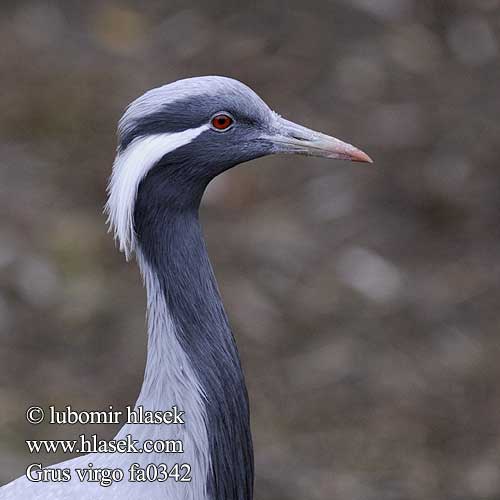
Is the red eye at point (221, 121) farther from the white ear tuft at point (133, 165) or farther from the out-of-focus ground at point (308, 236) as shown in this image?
the out-of-focus ground at point (308, 236)

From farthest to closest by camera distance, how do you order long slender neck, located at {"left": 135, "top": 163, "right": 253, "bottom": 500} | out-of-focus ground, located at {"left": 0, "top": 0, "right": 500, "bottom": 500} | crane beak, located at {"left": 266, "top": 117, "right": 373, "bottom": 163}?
out-of-focus ground, located at {"left": 0, "top": 0, "right": 500, "bottom": 500} < crane beak, located at {"left": 266, "top": 117, "right": 373, "bottom": 163} < long slender neck, located at {"left": 135, "top": 163, "right": 253, "bottom": 500}

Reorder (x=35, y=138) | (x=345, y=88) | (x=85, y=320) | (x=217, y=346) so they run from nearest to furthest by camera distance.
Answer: (x=217, y=346)
(x=85, y=320)
(x=35, y=138)
(x=345, y=88)

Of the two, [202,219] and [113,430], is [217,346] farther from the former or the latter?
[202,219]

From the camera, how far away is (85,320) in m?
8.24

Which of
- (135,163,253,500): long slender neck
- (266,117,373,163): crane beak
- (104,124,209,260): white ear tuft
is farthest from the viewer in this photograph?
(266,117,373,163): crane beak

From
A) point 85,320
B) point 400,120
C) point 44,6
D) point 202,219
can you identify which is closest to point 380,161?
point 400,120

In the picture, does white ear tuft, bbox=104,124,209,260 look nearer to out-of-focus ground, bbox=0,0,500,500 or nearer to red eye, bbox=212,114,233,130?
red eye, bbox=212,114,233,130

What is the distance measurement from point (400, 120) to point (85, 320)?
11.9ft

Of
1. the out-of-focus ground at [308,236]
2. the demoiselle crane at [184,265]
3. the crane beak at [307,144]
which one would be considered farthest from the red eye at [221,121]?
the out-of-focus ground at [308,236]

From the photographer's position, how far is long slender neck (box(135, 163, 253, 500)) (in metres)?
4.28

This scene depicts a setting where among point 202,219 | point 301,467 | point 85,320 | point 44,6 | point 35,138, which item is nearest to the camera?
point 301,467

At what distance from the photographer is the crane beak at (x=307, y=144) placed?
4500 millimetres

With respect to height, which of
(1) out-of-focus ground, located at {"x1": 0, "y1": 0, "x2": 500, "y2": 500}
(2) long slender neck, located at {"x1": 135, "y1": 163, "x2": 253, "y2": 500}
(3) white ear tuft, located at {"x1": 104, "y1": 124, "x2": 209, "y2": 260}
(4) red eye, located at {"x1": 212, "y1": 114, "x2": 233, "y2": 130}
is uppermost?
(1) out-of-focus ground, located at {"x1": 0, "y1": 0, "x2": 500, "y2": 500}

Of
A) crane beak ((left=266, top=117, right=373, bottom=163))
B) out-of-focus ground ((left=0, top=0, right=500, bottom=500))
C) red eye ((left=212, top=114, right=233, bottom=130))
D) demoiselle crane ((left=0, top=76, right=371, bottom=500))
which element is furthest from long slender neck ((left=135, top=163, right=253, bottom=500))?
out-of-focus ground ((left=0, top=0, right=500, bottom=500))
